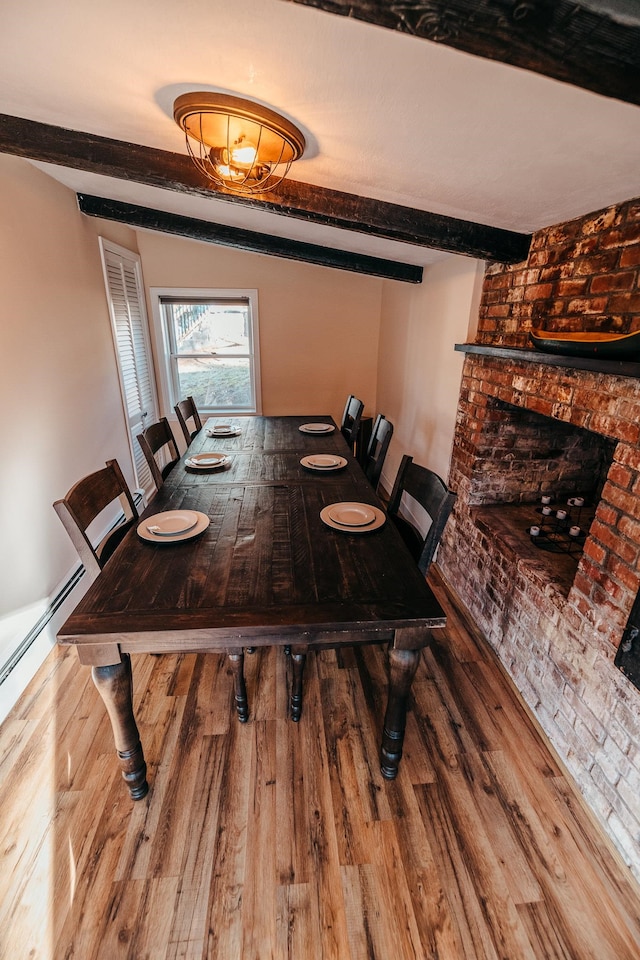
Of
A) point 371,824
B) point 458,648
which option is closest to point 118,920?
point 371,824

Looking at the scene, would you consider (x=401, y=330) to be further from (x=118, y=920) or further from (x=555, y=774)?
(x=118, y=920)

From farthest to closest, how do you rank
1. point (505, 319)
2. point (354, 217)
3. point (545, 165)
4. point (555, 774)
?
point (505, 319), point (354, 217), point (555, 774), point (545, 165)

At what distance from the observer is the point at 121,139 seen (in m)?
1.69

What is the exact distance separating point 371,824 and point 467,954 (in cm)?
37

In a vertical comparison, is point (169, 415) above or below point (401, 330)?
below

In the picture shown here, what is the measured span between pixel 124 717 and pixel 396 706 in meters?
0.88

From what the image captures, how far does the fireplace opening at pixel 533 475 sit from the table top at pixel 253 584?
0.75 m

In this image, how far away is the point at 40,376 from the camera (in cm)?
214

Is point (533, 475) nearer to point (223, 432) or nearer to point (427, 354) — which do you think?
point (427, 354)

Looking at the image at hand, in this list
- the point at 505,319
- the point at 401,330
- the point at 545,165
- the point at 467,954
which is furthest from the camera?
the point at 401,330

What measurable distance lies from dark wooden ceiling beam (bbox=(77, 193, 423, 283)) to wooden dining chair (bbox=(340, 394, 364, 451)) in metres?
0.99

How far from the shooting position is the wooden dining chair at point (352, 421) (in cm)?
315

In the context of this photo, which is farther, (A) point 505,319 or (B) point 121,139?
(A) point 505,319

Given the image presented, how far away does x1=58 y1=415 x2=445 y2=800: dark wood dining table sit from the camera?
1.17 meters
